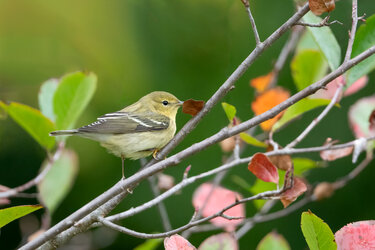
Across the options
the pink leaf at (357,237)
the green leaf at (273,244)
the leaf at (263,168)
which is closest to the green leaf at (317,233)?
the pink leaf at (357,237)

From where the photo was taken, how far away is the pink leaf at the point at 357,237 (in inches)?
46.0

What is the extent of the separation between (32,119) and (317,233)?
3.63 ft

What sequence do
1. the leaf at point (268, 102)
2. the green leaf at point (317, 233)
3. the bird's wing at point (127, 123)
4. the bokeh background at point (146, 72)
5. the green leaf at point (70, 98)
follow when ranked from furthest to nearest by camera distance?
the bokeh background at point (146, 72), the bird's wing at point (127, 123), the leaf at point (268, 102), the green leaf at point (70, 98), the green leaf at point (317, 233)

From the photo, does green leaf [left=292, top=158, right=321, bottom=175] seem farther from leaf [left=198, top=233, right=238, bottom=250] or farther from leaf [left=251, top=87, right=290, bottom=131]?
leaf [left=198, top=233, right=238, bottom=250]

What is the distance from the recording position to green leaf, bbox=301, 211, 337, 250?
1139mm

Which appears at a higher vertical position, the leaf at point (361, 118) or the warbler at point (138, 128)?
the warbler at point (138, 128)

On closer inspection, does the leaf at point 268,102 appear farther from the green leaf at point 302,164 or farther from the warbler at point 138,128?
the warbler at point 138,128

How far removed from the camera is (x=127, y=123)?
9.20ft

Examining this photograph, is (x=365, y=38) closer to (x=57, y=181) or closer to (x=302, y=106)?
(x=302, y=106)

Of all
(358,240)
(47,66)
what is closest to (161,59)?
(47,66)

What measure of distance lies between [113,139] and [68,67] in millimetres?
1475

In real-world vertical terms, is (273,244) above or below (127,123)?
below

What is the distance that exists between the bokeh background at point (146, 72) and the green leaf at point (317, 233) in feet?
6.94

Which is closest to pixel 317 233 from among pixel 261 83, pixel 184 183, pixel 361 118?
pixel 184 183
